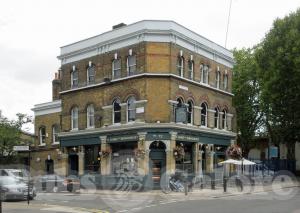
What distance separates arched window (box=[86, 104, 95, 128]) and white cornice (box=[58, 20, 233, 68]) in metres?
4.19

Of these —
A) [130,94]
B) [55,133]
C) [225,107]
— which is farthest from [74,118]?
[225,107]

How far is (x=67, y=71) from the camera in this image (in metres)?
42.8

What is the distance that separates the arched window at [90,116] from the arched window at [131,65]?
5102 mm

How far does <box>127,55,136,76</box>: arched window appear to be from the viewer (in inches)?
1458

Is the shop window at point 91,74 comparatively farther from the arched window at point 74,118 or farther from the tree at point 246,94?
the tree at point 246,94

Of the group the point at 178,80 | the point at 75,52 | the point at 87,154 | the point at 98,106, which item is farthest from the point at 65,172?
the point at 178,80

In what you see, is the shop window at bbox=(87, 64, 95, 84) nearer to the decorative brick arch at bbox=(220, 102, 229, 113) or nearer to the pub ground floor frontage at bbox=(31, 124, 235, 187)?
the pub ground floor frontage at bbox=(31, 124, 235, 187)

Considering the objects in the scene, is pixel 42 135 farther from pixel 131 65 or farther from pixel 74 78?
pixel 131 65

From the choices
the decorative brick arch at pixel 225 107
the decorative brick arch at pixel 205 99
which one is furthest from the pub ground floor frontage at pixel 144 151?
the decorative brick arch at pixel 205 99

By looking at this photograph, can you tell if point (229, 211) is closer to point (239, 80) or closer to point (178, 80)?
point (178, 80)

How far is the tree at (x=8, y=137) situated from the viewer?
50375mm

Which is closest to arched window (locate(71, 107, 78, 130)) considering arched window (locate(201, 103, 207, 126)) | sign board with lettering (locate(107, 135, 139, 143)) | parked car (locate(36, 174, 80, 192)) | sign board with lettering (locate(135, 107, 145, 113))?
sign board with lettering (locate(107, 135, 139, 143))

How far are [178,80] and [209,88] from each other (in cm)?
485

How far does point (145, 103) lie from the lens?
3566 cm
